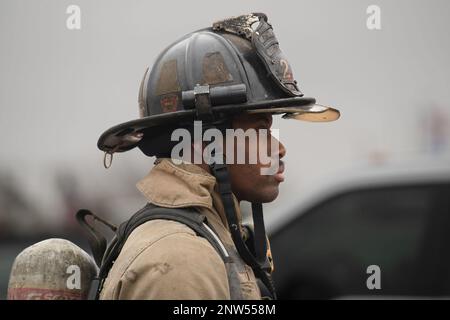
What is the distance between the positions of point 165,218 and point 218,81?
546 millimetres

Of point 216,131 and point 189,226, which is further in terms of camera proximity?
point 216,131

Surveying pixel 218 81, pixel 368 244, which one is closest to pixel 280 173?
pixel 218 81

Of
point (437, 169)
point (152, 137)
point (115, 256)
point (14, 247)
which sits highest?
point (152, 137)

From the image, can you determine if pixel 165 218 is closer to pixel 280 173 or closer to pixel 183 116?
pixel 183 116

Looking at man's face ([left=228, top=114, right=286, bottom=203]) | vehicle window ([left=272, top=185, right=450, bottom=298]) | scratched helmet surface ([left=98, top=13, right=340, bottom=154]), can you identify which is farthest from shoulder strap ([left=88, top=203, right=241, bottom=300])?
vehicle window ([left=272, top=185, right=450, bottom=298])

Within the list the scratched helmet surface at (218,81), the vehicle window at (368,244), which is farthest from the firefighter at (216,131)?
the vehicle window at (368,244)

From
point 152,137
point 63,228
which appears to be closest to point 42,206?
point 63,228

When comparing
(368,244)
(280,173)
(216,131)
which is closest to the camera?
(216,131)

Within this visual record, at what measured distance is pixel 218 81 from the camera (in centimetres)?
322

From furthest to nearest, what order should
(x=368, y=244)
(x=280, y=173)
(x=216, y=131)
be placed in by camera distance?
1. (x=368, y=244)
2. (x=280, y=173)
3. (x=216, y=131)

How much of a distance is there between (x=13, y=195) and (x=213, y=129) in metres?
8.03

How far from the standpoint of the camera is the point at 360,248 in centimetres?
712
